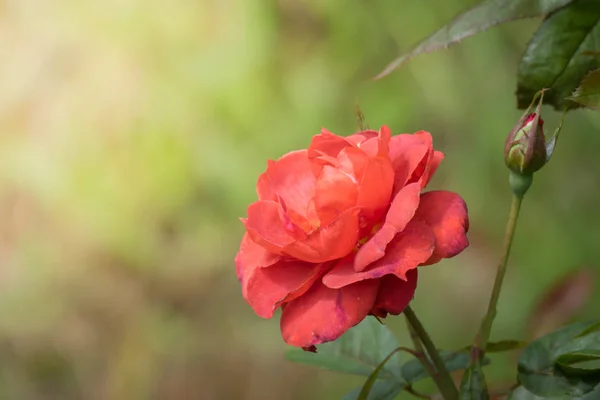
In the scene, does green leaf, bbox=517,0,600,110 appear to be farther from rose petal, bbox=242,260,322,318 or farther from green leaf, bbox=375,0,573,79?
rose petal, bbox=242,260,322,318

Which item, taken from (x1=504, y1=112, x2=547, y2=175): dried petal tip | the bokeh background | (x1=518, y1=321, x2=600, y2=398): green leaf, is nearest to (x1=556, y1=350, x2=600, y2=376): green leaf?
(x1=518, y1=321, x2=600, y2=398): green leaf

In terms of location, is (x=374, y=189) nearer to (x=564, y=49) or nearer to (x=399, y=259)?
(x=399, y=259)

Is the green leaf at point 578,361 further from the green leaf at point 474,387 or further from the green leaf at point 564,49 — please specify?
the green leaf at point 564,49

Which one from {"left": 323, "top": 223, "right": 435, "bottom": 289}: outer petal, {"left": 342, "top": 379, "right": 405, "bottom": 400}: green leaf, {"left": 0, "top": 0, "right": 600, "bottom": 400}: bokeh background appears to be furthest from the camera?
{"left": 0, "top": 0, "right": 600, "bottom": 400}: bokeh background

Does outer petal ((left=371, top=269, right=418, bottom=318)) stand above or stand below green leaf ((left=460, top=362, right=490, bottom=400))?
above

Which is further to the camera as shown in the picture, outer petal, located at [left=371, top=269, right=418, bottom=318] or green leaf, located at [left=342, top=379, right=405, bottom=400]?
green leaf, located at [left=342, top=379, right=405, bottom=400]

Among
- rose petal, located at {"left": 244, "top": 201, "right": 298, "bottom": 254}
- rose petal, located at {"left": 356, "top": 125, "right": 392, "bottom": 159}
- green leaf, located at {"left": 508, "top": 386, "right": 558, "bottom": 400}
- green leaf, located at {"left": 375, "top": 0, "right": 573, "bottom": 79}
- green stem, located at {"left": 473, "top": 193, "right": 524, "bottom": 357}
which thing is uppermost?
green leaf, located at {"left": 375, "top": 0, "right": 573, "bottom": 79}

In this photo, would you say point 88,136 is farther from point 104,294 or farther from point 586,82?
point 586,82

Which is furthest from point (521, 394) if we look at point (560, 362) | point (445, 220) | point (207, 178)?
point (207, 178)

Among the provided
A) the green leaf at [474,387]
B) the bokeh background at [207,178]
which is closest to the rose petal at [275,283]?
the green leaf at [474,387]
